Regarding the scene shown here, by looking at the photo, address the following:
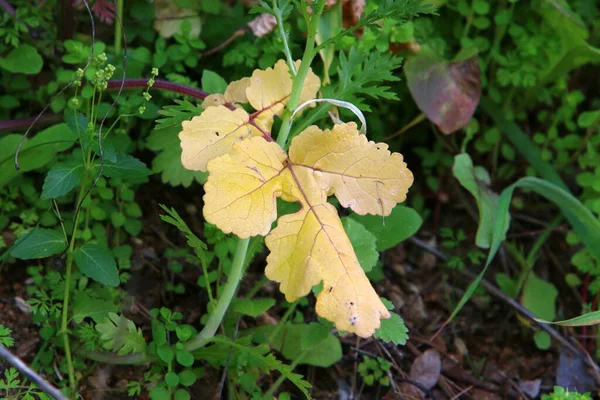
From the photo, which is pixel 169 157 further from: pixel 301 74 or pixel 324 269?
pixel 324 269

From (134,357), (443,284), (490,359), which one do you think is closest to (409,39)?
(443,284)

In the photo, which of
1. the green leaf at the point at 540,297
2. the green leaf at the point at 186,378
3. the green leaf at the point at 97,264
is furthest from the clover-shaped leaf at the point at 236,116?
the green leaf at the point at 540,297

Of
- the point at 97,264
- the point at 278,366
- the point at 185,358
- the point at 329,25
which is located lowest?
the point at 185,358

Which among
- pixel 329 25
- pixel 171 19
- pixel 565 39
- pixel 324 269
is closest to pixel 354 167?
pixel 324 269

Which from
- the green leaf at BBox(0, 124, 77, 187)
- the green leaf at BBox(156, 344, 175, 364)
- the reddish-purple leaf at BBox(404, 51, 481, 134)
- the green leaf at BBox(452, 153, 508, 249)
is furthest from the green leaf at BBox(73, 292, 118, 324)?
the reddish-purple leaf at BBox(404, 51, 481, 134)

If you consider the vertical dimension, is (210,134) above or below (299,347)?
above

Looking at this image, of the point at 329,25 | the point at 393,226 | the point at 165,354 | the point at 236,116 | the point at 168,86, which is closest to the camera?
the point at 236,116

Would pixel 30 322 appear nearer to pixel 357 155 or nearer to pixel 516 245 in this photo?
pixel 357 155

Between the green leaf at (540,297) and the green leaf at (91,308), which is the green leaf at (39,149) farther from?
the green leaf at (540,297)
